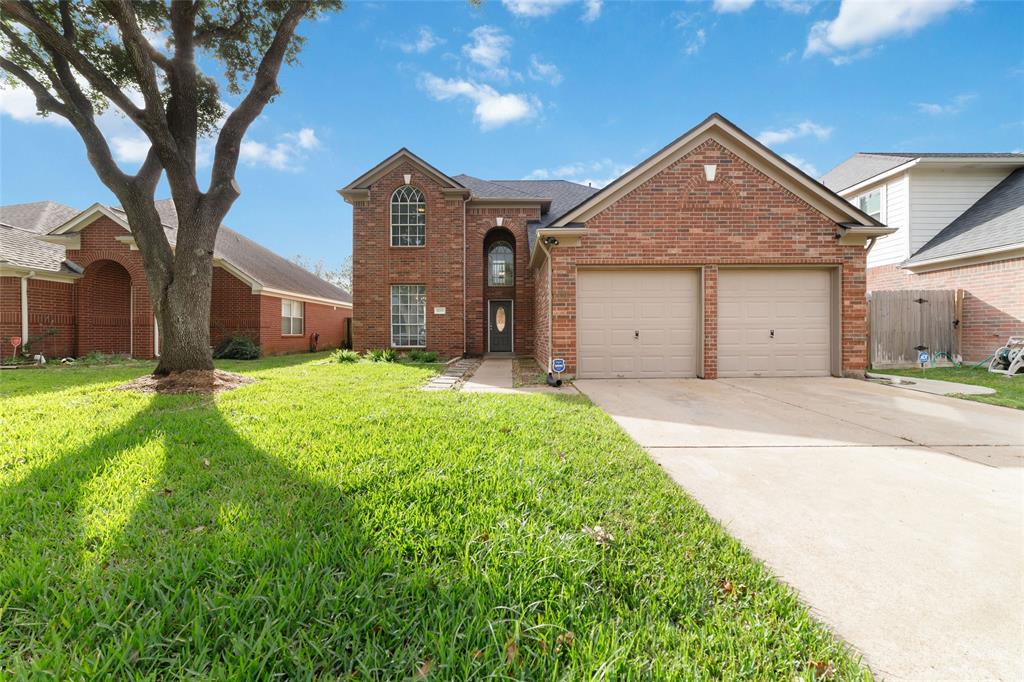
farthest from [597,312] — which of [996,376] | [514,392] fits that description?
[996,376]

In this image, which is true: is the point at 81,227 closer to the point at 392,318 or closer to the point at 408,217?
the point at 392,318

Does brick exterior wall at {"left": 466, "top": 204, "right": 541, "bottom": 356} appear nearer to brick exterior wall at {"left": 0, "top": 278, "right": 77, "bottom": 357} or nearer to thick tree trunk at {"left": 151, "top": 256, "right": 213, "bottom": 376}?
thick tree trunk at {"left": 151, "top": 256, "right": 213, "bottom": 376}

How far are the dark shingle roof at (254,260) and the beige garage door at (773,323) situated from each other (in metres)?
14.8

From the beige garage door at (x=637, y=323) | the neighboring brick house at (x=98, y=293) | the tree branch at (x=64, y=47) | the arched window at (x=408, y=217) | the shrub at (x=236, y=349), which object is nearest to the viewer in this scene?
the tree branch at (x=64, y=47)

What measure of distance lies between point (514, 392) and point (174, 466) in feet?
15.0

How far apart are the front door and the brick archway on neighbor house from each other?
1172 centimetres

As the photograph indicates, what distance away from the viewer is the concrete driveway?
1.69 metres

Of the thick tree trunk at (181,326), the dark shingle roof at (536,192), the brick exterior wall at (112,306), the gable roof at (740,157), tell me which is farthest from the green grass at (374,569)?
the brick exterior wall at (112,306)

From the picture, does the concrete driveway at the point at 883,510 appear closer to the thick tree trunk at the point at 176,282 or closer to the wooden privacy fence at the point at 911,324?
the wooden privacy fence at the point at 911,324

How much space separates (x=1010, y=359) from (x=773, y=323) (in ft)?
20.0

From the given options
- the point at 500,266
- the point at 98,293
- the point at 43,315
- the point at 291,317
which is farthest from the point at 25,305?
the point at 500,266

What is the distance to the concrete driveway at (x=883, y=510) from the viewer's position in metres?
1.69

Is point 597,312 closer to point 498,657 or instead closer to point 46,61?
point 498,657

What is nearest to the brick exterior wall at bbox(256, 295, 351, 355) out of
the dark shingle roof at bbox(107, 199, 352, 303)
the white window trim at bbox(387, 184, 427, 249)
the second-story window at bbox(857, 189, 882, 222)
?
the dark shingle roof at bbox(107, 199, 352, 303)
